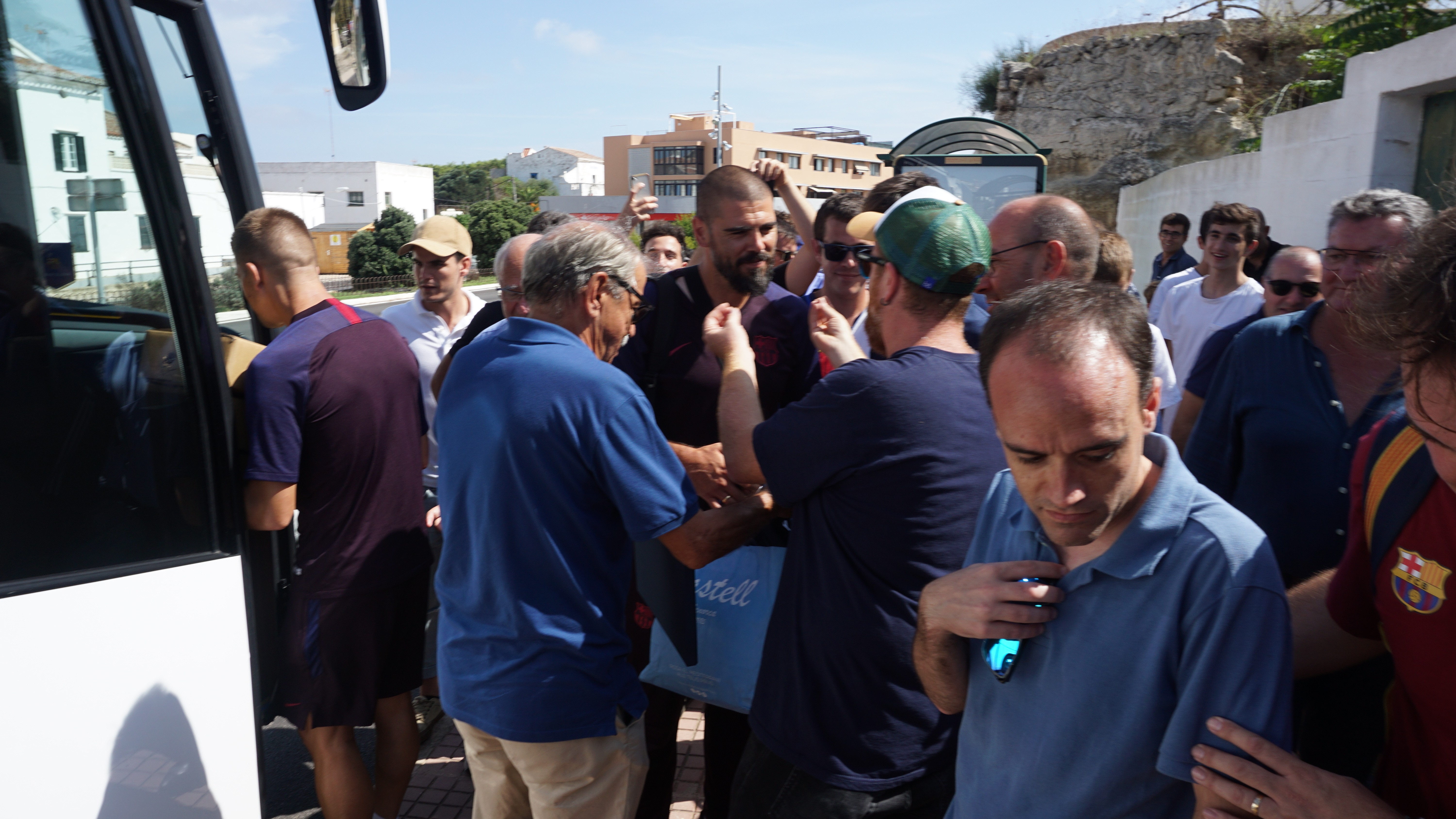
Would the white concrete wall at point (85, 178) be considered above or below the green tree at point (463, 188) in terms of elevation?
below

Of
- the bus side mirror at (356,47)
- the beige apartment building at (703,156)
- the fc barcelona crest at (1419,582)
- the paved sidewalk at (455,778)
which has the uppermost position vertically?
the beige apartment building at (703,156)

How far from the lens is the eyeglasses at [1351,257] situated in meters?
2.49

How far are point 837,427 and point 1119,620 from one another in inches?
25.9

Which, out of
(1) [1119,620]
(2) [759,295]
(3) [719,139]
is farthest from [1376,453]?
(3) [719,139]

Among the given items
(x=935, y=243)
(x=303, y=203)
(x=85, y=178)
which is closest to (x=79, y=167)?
(x=85, y=178)

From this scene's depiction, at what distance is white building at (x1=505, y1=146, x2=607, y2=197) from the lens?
343 ft

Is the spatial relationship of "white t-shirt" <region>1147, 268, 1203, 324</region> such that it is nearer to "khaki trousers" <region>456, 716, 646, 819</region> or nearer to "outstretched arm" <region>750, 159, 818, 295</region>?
"outstretched arm" <region>750, 159, 818, 295</region>

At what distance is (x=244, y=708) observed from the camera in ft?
6.82

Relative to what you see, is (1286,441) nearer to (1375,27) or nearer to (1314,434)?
(1314,434)

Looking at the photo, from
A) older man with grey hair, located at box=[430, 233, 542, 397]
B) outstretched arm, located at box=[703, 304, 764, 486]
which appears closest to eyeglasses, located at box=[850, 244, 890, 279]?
outstretched arm, located at box=[703, 304, 764, 486]

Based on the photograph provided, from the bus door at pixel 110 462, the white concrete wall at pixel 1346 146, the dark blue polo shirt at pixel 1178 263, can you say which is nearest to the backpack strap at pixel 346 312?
the bus door at pixel 110 462

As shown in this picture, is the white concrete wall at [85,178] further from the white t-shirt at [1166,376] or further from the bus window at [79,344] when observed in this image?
the white t-shirt at [1166,376]

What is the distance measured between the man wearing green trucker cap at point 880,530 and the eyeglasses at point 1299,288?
228cm

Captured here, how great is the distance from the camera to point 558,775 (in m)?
2.08
